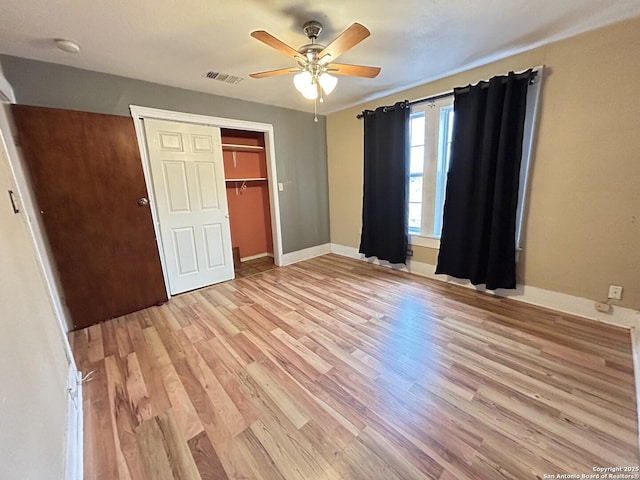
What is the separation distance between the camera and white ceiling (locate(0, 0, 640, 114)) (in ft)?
5.32

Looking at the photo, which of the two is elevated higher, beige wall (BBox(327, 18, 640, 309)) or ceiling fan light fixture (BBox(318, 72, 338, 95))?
ceiling fan light fixture (BBox(318, 72, 338, 95))

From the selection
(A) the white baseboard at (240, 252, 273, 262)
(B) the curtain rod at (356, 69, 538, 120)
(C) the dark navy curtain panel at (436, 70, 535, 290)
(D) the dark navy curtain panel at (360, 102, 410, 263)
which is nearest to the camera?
(B) the curtain rod at (356, 69, 538, 120)

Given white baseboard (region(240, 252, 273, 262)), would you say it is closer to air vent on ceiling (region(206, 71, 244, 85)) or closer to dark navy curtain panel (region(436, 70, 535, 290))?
air vent on ceiling (region(206, 71, 244, 85))

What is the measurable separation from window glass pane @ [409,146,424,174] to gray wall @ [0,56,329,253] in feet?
5.26

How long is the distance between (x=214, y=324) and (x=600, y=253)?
11.4 feet

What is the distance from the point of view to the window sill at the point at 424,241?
324 centimetres

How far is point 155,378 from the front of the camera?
5.79ft

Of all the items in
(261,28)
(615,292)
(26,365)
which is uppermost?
(261,28)

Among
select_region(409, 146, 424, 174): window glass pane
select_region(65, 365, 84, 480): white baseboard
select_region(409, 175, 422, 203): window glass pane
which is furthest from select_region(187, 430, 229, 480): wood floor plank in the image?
select_region(409, 146, 424, 174): window glass pane

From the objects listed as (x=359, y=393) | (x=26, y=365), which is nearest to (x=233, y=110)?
(x=26, y=365)

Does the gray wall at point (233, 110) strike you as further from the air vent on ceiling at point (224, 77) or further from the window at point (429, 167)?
the window at point (429, 167)

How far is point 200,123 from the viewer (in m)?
3.05

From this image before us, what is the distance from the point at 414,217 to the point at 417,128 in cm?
113

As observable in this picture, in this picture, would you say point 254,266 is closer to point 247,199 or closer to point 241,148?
point 247,199
